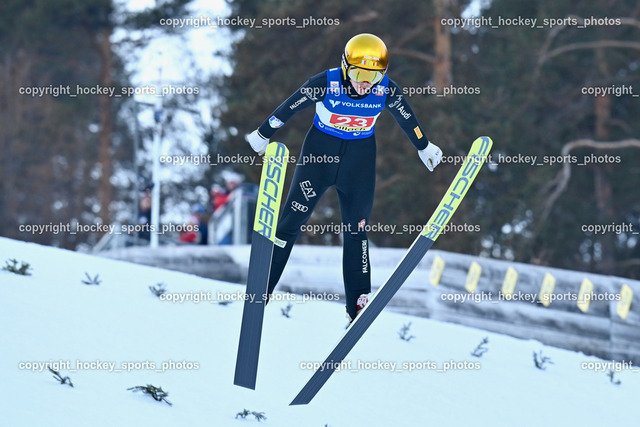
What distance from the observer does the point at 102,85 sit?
1049 inches

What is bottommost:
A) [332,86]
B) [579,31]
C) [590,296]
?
[590,296]

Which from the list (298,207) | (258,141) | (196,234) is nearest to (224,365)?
(298,207)

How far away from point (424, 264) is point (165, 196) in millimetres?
24501

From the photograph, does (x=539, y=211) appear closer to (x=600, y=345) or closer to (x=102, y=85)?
(x=600, y=345)

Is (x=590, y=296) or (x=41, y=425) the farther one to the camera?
(x=590, y=296)

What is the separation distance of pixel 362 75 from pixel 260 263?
1418 mm

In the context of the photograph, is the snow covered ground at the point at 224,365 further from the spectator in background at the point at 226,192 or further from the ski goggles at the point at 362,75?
the spectator in background at the point at 226,192

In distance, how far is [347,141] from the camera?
246 inches

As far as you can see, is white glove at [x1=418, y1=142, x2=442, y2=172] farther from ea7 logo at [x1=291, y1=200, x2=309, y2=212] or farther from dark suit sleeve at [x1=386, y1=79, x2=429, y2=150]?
ea7 logo at [x1=291, y1=200, x2=309, y2=212]

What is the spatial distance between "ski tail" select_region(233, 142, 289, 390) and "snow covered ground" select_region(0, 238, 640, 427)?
27 cm

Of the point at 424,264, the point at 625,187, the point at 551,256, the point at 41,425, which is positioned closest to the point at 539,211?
the point at 551,256

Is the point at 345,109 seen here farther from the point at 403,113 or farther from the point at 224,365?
the point at 224,365

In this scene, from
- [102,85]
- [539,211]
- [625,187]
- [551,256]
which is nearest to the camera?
[539,211]

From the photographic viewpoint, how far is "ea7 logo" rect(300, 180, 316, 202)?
6.26m
